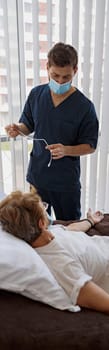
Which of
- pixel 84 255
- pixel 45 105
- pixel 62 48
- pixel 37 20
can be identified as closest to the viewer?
pixel 84 255

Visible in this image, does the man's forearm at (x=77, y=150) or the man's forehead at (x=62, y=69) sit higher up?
the man's forehead at (x=62, y=69)

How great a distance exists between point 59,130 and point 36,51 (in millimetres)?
523

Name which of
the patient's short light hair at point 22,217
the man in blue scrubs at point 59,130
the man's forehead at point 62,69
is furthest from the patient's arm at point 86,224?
the man's forehead at point 62,69

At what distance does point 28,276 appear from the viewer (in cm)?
98

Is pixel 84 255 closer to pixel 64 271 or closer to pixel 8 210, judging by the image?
pixel 64 271

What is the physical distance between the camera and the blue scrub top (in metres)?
1.67

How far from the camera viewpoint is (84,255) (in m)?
1.23

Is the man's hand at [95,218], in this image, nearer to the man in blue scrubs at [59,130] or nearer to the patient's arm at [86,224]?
the patient's arm at [86,224]

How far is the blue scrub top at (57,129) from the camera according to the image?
167 cm

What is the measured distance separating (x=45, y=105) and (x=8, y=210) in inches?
29.2

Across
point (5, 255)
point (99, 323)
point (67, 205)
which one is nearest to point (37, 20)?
point (67, 205)

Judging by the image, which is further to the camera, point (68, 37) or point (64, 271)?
point (68, 37)

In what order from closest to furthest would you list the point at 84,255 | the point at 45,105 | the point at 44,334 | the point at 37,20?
1. the point at 44,334
2. the point at 84,255
3. the point at 45,105
4. the point at 37,20

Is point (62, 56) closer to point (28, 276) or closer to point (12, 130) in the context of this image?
point (12, 130)
